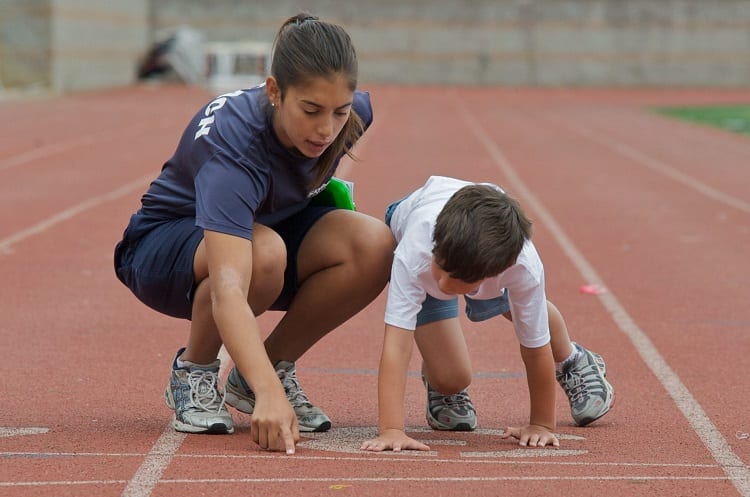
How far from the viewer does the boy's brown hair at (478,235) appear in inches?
132

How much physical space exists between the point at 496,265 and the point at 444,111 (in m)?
25.2

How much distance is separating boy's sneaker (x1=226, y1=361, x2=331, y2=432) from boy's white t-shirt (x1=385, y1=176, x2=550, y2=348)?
57cm

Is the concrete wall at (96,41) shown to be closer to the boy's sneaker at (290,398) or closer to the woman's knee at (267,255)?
the boy's sneaker at (290,398)

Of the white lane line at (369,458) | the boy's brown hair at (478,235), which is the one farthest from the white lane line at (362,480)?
the boy's brown hair at (478,235)

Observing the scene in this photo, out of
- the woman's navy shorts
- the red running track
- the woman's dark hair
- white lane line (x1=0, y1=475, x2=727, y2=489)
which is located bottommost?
the red running track

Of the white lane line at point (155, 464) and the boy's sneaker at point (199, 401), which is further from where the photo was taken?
the boy's sneaker at point (199, 401)

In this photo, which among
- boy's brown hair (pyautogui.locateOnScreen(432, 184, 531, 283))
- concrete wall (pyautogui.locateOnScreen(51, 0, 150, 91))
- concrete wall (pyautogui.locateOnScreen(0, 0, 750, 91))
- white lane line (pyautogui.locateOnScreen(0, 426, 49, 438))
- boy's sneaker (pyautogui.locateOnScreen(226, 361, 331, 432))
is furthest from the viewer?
concrete wall (pyautogui.locateOnScreen(0, 0, 750, 91))

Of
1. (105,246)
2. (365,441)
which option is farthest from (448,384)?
(105,246)

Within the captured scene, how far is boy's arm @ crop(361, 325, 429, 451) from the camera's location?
3570mm

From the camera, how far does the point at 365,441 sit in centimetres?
374

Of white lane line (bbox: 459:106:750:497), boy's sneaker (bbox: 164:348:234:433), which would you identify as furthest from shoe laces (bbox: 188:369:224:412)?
white lane line (bbox: 459:106:750:497)

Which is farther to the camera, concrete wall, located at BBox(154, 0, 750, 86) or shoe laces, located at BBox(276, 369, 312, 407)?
concrete wall, located at BBox(154, 0, 750, 86)

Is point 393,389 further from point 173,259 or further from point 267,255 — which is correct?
point 173,259

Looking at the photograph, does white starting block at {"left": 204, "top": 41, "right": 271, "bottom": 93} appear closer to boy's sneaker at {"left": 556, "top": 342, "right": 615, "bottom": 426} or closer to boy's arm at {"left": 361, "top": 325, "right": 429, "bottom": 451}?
boy's sneaker at {"left": 556, "top": 342, "right": 615, "bottom": 426}
